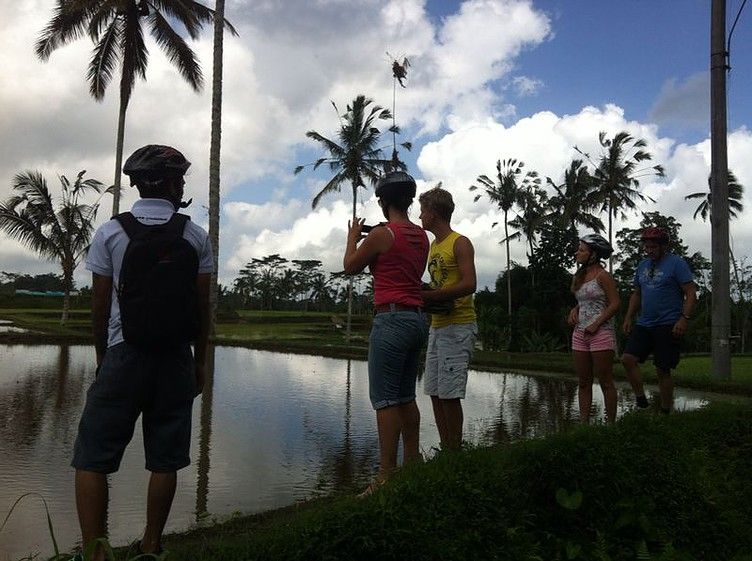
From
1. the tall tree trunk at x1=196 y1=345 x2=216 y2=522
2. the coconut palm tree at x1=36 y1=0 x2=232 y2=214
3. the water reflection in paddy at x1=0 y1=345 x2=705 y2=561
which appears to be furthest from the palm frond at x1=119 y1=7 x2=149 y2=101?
the tall tree trunk at x1=196 y1=345 x2=216 y2=522

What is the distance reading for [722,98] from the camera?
9289mm

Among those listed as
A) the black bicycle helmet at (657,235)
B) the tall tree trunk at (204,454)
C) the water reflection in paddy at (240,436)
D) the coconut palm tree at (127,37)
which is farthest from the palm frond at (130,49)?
the black bicycle helmet at (657,235)

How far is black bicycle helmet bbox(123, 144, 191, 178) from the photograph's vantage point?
8.60ft

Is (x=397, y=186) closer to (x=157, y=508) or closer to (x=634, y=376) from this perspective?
(x=157, y=508)

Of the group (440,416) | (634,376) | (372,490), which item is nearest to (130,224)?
(372,490)

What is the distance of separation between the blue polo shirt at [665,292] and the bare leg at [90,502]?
4602 mm

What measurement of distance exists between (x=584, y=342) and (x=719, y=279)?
16.4ft

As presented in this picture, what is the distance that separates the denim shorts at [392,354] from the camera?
3420mm

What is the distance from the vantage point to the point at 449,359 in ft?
13.2

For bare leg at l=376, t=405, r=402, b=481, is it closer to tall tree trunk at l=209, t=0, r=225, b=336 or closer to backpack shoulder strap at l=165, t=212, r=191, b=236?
backpack shoulder strap at l=165, t=212, r=191, b=236

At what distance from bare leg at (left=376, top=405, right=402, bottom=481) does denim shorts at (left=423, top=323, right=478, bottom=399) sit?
0.59 meters

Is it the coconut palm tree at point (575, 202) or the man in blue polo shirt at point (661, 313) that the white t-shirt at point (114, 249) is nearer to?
the man in blue polo shirt at point (661, 313)

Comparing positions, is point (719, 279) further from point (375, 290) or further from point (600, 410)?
point (375, 290)

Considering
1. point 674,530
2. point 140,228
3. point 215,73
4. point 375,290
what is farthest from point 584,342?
point 215,73
